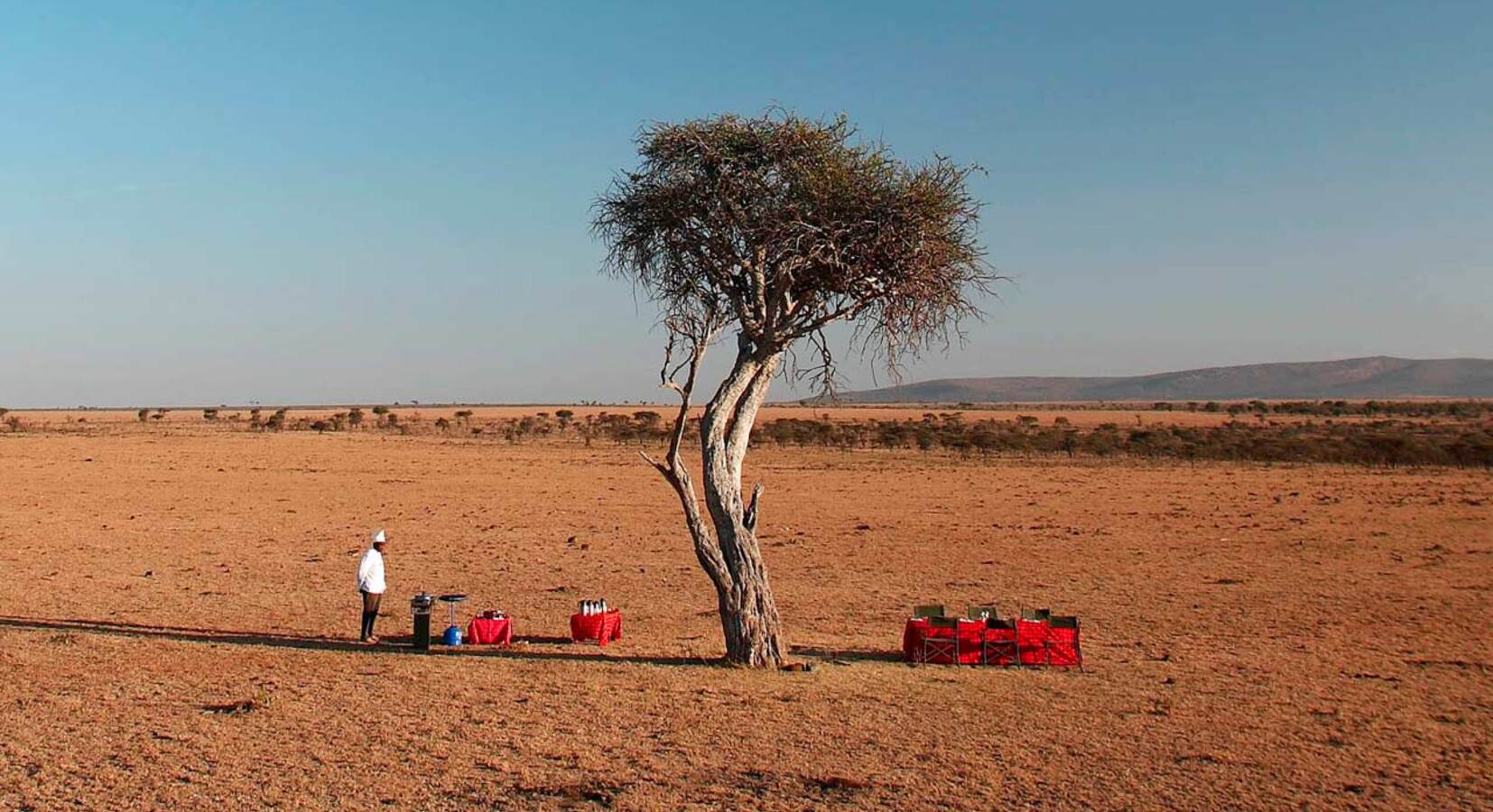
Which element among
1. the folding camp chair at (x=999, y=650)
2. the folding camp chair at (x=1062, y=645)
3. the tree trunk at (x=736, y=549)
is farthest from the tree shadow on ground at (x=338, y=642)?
the folding camp chair at (x=1062, y=645)

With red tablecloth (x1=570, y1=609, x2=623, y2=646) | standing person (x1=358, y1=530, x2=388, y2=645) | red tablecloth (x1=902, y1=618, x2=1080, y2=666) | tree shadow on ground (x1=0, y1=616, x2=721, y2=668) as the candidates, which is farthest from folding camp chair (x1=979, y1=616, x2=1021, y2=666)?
standing person (x1=358, y1=530, x2=388, y2=645)

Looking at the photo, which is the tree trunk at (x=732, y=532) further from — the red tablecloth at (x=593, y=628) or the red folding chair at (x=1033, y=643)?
the red folding chair at (x=1033, y=643)

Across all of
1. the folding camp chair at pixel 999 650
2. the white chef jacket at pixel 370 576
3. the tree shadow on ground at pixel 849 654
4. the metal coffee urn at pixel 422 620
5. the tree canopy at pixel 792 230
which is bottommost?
the tree shadow on ground at pixel 849 654

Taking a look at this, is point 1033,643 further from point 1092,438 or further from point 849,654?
point 1092,438

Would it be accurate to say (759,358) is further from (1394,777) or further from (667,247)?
(1394,777)

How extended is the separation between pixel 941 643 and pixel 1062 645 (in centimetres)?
119

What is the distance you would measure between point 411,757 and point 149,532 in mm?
18478

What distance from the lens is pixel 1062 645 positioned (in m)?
12.0

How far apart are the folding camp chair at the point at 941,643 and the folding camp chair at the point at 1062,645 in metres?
0.91

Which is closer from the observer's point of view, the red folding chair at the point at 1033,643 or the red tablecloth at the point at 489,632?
the red folding chair at the point at 1033,643

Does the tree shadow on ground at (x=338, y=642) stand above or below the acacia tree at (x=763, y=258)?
below

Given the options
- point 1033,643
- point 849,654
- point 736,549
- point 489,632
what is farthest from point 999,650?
point 489,632

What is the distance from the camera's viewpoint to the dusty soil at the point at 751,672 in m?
8.08

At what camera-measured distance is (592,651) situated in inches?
500
